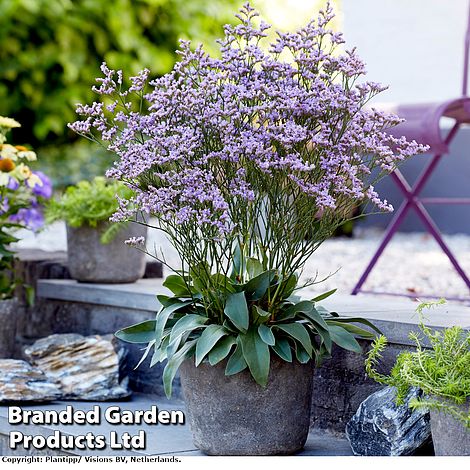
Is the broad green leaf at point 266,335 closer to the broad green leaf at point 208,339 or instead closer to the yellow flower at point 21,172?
the broad green leaf at point 208,339

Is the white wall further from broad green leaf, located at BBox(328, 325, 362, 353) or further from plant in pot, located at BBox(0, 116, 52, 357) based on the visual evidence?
broad green leaf, located at BBox(328, 325, 362, 353)

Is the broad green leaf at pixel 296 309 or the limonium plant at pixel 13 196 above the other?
the limonium plant at pixel 13 196

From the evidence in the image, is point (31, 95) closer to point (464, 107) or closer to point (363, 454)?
point (464, 107)

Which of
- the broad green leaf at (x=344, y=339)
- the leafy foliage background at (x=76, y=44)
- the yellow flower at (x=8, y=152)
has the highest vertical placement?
the leafy foliage background at (x=76, y=44)

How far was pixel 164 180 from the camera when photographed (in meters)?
1.98

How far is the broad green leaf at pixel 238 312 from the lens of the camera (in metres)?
1.95

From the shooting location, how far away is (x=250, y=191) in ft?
6.30

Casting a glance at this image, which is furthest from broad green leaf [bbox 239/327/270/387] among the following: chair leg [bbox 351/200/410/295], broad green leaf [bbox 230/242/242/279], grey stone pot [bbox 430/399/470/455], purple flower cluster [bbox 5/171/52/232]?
purple flower cluster [bbox 5/171/52/232]

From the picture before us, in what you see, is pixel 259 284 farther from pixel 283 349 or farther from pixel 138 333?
pixel 138 333

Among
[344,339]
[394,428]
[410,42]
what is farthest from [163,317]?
[410,42]

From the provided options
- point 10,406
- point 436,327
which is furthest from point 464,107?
point 10,406

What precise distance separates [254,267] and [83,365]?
0.88 m

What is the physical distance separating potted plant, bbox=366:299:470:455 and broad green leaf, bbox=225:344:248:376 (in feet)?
1.02

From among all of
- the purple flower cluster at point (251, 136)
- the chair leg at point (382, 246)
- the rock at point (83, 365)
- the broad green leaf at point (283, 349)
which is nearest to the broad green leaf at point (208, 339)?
the broad green leaf at point (283, 349)
